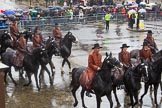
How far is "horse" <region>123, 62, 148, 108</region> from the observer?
15945mm

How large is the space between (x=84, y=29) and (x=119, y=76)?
26877 mm

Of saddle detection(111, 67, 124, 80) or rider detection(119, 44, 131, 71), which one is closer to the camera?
saddle detection(111, 67, 124, 80)

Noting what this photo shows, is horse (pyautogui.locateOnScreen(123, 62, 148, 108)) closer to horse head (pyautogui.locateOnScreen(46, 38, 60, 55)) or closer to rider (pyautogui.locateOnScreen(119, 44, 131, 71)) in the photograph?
rider (pyautogui.locateOnScreen(119, 44, 131, 71))

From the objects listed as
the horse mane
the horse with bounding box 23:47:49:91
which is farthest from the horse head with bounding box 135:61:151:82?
the horse with bounding box 23:47:49:91

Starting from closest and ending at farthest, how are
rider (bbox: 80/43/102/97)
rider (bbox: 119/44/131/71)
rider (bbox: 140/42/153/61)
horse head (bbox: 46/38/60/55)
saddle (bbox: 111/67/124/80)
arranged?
1. rider (bbox: 80/43/102/97)
2. saddle (bbox: 111/67/124/80)
3. rider (bbox: 119/44/131/71)
4. rider (bbox: 140/42/153/61)
5. horse head (bbox: 46/38/60/55)

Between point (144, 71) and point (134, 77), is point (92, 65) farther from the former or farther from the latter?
point (144, 71)

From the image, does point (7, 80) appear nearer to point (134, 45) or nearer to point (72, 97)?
point (72, 97)

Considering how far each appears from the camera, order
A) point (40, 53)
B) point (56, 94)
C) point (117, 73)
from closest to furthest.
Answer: point (117, 73) → point (56, 94) → point (40, 53)

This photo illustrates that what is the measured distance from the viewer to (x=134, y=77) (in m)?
16.2

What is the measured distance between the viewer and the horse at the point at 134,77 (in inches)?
628

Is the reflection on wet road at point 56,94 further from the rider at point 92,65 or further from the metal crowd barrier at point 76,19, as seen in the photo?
the metal crowd barrier at point 76,19

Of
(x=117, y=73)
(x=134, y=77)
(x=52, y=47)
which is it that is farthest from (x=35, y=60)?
(x=134, y=77)

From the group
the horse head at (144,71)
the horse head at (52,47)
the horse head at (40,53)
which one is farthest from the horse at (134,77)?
the horse head at (52,47)

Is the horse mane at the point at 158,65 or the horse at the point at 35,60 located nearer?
the horse mane at the point at 158,65
